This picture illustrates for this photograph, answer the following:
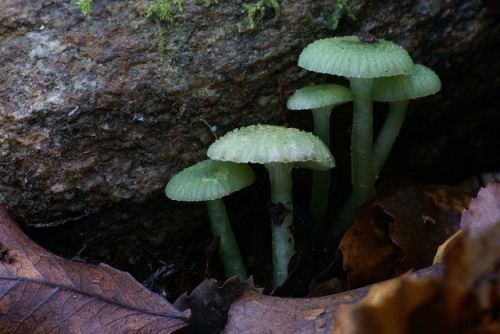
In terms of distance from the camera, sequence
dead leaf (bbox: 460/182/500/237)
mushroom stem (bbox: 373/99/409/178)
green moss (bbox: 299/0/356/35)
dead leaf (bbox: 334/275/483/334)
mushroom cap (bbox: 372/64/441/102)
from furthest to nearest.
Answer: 1. mushroom stem (bbox: 373/99/409/178)
2. green moss (bbox: 299/0/356/35)
3. mushroom cap (bbox: 372/64/441/102)
4. dead leaf (bbox: 460/182/500/237)
5. dead leaf (bbox: 334/275/483/334)

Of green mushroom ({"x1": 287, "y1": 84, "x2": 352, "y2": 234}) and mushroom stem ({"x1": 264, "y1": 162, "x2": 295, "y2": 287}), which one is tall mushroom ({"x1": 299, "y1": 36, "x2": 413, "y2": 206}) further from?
mushroom stem ({"x1": 264, "y1": 162, "x2": 295, "y2": 287})

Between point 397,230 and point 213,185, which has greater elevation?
point 213,185

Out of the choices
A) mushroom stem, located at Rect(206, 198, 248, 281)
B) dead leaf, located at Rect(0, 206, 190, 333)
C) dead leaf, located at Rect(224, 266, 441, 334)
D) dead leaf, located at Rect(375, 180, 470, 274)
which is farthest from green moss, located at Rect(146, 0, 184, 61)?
dead leaf, located at Rect(375, 180, 470, 274)

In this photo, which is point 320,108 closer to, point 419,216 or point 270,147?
point 270,147

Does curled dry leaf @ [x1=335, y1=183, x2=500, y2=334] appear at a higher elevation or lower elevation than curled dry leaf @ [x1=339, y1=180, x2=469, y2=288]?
higher

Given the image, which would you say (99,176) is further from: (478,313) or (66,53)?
(478,313)

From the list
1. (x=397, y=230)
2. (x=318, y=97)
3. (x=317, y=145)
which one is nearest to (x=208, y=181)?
(x=317, y=145)

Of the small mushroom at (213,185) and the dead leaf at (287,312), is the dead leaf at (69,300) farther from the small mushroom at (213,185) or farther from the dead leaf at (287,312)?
the small mushroom at (213,185)

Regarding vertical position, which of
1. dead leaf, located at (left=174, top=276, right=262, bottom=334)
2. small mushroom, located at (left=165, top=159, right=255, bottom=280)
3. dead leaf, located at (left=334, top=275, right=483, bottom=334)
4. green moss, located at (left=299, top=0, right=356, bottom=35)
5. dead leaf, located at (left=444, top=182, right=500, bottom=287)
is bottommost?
dead leaf, located at (left=174, top=276, right=262, bottom=334)
